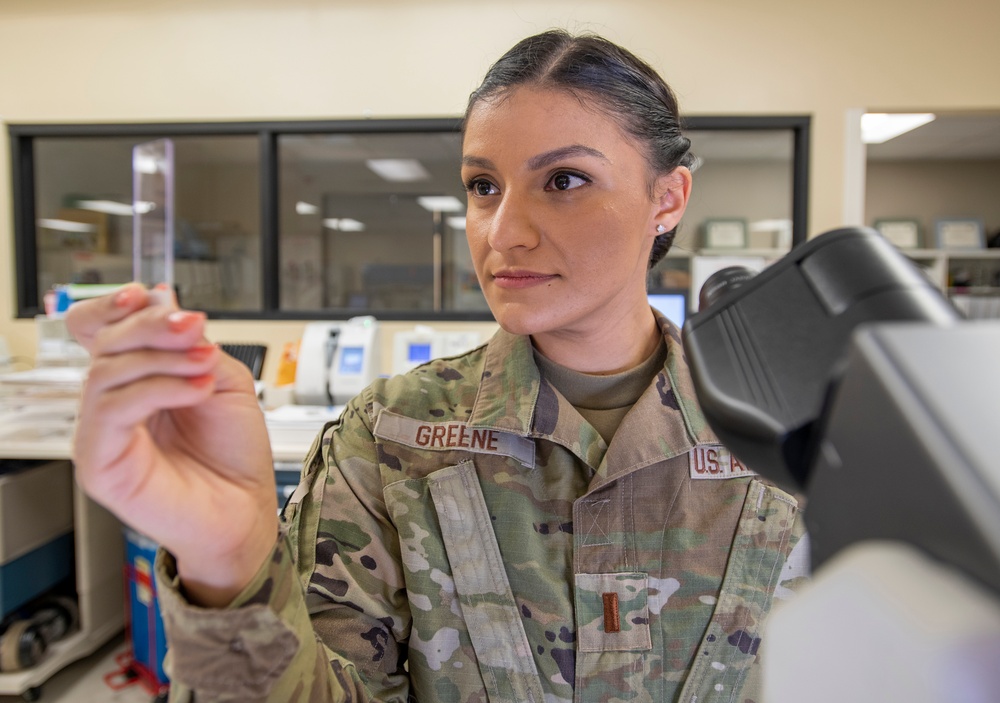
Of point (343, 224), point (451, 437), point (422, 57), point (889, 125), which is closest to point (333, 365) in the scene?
point (422, 57)

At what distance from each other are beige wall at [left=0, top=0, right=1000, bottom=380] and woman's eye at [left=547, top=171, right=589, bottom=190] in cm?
244

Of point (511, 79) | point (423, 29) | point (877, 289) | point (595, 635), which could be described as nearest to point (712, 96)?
point (423, 29)

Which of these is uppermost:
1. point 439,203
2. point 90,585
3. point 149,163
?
point 439,203

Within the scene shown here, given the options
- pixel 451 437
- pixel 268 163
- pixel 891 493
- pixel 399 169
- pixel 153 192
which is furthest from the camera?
pixel 399 169

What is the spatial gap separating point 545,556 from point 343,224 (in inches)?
215

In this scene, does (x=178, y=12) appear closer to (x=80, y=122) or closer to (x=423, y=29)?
(x=80, y=122)

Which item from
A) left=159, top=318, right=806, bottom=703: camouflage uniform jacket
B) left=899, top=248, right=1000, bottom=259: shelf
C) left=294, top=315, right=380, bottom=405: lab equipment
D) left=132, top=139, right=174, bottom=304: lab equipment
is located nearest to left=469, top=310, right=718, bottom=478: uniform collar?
left=159, top=318, right=806, bottom=703: camouflage uniform jacket

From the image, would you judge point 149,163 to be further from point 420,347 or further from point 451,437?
point 420,347

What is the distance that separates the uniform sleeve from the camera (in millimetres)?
534

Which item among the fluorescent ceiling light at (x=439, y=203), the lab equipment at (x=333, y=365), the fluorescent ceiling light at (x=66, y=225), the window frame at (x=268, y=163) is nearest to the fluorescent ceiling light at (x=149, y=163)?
the lab equipment at (x=333, y=365)

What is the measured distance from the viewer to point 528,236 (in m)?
0.83

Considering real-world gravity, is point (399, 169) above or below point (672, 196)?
above

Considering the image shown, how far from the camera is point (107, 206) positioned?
16.0ft

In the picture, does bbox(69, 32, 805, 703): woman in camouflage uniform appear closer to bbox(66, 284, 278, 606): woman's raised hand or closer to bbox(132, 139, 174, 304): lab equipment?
bbox(66, 284, 278, 606): woman's raised hand
